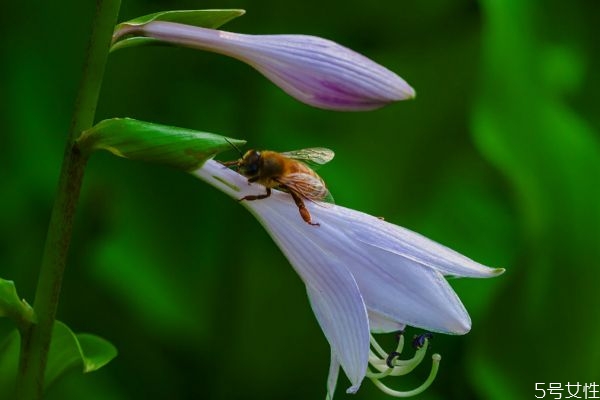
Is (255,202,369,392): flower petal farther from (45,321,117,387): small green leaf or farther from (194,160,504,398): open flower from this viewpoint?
(45,321,117,387): small green leaf

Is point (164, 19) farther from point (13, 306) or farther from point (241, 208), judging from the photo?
point (241, 208)

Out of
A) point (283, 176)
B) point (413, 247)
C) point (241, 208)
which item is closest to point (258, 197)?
point (283, 176)

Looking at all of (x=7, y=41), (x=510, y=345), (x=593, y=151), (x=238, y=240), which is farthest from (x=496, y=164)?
(x=7, y=41)

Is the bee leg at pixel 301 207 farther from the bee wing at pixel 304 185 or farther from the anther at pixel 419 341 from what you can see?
the anther at pixel 419 341

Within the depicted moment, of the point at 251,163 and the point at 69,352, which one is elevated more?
the point at 251,163

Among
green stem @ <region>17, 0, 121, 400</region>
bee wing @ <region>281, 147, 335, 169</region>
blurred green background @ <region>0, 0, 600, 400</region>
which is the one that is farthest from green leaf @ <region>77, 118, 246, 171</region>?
blurred green background @ <region>0, 0, 600, 400</region>

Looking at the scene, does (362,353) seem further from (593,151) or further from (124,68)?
(124,68)
